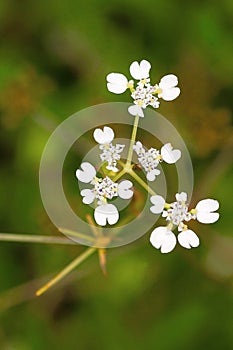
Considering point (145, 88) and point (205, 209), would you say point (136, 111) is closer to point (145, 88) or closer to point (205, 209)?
point (145, 88)

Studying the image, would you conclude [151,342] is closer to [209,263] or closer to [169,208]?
[209,263]

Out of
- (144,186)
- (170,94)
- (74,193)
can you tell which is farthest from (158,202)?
(74,193)

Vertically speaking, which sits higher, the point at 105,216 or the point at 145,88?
the point at 145,88

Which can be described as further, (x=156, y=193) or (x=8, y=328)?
(x=8, y=328)

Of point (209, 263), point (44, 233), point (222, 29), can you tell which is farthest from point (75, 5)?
point (209, 263)

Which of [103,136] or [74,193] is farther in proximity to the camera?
[74,193]

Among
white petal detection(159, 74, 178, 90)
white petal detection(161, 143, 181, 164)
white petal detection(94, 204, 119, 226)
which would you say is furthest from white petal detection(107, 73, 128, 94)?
white petal detection(94, 204, 119, 226)

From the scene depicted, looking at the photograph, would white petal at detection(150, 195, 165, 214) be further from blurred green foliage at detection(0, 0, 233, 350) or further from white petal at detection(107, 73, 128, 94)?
blurred green foliage at detection(0, 0, 233, 350)
